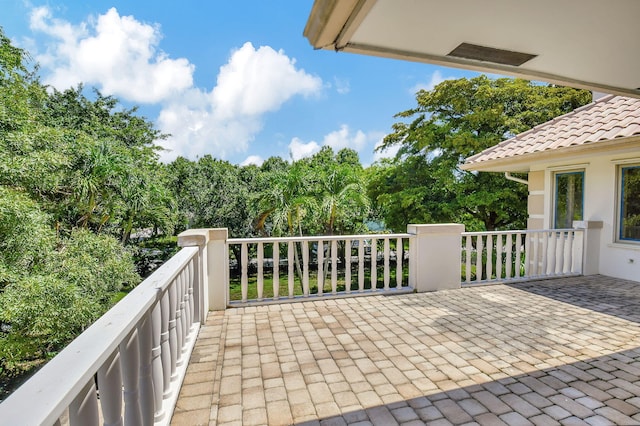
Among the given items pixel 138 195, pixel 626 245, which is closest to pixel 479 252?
pixel 626 245

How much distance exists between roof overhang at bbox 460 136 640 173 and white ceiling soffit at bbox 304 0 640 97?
2.99 metres

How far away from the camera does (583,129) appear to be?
5988mm

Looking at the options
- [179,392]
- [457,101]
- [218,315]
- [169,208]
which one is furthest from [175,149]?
[179,392]

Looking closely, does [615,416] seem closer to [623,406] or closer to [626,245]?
[623,406]

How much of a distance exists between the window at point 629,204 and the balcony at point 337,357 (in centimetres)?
134

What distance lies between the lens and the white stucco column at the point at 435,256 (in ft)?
16.2

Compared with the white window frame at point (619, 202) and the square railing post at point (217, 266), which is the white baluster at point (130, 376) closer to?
the square railing post at point (217, 266)

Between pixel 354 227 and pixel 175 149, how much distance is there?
12180 millimetres

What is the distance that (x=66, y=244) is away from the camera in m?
7.92

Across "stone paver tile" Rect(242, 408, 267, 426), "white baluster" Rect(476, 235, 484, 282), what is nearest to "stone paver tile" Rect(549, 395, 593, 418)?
"stone paver tile" Rect(242, 408, 267, 426)

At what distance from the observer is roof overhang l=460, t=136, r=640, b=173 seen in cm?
493

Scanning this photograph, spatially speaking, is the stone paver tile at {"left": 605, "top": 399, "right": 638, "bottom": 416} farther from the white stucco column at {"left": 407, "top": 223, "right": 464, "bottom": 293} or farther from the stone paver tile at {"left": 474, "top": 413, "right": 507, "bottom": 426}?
the white stucco column at {"left": 407, "top": 223, "right": 464, "bottom": 293}

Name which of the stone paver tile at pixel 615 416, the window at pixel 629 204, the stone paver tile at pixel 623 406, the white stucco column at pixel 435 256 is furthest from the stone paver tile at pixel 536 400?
the window at pixel 629 204

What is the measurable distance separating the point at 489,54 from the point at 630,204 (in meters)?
5.32
